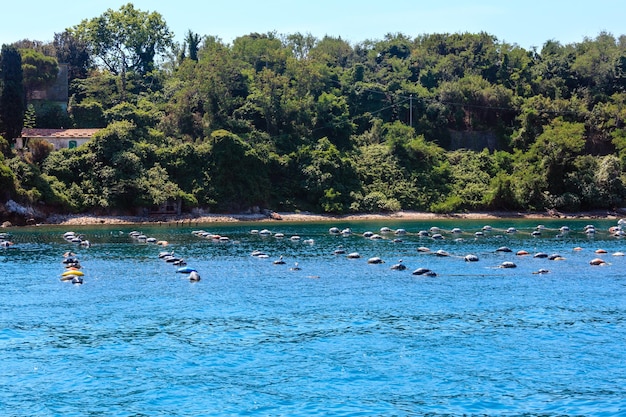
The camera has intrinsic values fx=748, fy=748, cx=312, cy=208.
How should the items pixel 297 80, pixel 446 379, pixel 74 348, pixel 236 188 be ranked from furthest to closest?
pixel 297 80
pixel 236 188
pixel 74 348
pixel 446 379

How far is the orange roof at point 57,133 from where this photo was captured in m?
117

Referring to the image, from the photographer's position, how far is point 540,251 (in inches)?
3063

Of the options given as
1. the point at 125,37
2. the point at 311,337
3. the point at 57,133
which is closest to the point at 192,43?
the point at 125,37

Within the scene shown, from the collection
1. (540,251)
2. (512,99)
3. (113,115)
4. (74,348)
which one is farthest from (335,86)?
(74,348)

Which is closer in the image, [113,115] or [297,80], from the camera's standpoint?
[113,115]

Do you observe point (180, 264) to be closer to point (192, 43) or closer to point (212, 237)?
point (212, 237)

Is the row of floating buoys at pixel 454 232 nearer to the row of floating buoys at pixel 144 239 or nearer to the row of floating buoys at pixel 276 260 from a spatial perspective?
the row of floating buoys at pixel 276 260

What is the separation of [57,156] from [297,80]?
154 feet

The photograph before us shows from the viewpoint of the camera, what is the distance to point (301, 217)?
384ft

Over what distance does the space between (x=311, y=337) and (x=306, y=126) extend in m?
96.2

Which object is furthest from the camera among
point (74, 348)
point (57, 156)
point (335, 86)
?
point (335, 86)

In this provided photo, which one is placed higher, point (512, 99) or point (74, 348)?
point (512, 99)

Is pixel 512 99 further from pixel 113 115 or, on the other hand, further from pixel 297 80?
pixel 113 115

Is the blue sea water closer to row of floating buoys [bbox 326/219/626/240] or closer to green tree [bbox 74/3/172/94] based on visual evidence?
row of floating buoys [bbox 326/219/626/240]
